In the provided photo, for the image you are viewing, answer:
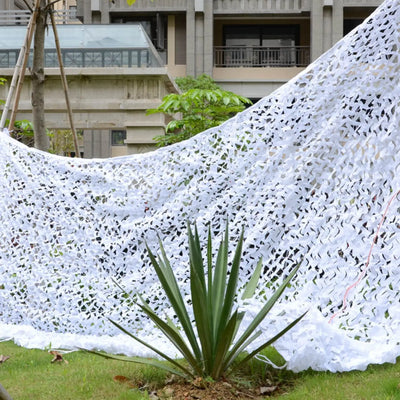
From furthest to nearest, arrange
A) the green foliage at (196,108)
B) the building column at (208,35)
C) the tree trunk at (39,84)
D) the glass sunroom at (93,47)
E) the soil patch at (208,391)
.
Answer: the building column at (208,35), the glass sunroom at (93,47), the green foliage at (196,108), the tree trunk at (39,84), the soil patch at (208,391)

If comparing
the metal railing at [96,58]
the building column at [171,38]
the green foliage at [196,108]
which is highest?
the building column at [171,38]

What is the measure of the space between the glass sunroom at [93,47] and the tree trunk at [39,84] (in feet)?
7.52

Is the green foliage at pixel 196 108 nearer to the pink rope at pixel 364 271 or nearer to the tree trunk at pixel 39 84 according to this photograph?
the tree trunk at pixel 39 84

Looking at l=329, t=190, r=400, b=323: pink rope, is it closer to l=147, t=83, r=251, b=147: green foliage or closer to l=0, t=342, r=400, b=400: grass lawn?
l=0, t=342, r=400, b=400: grass lawn

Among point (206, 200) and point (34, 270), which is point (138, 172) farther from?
point (34, 270)

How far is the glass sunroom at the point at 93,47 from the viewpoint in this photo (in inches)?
272

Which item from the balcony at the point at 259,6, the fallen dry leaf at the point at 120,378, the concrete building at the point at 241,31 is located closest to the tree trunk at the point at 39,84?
the fallen dry leaf at the point at 120,378

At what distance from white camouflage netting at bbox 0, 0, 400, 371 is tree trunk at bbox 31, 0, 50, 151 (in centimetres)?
93

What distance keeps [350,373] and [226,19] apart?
16.5 m

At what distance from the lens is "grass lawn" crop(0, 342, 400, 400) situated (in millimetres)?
2250

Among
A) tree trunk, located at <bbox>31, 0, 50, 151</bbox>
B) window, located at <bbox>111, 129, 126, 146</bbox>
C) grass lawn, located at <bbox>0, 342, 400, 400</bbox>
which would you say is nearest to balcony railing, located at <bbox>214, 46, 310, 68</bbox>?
window, located at <bbox>111, 129, 126, 146</bbox>

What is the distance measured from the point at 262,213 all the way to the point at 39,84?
2.16 m

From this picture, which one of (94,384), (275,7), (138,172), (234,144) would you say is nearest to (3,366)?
(94,384)

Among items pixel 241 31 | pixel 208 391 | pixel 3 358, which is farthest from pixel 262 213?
pixel 241 31
